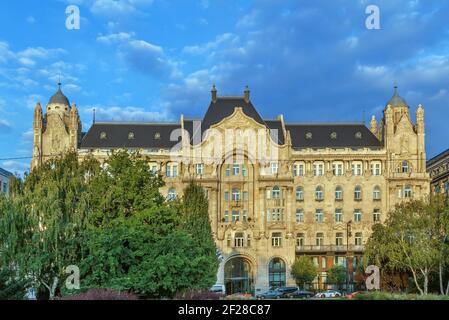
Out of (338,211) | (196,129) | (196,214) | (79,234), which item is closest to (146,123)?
(196,129)

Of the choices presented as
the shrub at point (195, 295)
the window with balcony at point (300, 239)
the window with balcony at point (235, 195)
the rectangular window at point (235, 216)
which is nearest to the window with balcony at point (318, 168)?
the window with balcony at point (300, 239)

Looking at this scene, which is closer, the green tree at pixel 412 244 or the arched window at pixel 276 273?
the green tree at pixel 412 244

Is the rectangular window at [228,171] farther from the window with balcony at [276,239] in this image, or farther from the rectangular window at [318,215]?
the rectangular window at [318,215]

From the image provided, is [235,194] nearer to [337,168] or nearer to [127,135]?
[337,168]

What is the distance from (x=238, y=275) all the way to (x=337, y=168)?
2161cm

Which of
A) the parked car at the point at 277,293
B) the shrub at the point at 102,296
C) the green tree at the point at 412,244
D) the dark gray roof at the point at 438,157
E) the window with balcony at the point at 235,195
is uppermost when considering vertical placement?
the dark gray roof at the point at 438,157

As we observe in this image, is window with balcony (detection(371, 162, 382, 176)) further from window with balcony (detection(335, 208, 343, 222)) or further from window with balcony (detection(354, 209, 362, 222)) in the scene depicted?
window with balcony (detection(335, 208, 343, 222))

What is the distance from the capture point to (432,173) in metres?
122

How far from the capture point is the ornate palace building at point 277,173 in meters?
96.9

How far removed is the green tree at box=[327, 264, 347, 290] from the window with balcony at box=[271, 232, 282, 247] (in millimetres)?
7860

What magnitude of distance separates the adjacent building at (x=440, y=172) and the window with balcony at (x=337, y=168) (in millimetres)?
Result: 21471

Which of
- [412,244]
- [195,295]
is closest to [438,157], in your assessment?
[412,244]

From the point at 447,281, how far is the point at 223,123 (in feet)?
143
